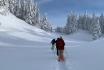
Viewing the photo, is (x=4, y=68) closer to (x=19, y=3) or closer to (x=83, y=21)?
(x=19, y=3)

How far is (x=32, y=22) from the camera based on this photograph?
423 feet

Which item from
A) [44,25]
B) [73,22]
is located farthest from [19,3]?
[73,22]

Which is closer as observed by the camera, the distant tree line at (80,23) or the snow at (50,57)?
the snow at (50,57)

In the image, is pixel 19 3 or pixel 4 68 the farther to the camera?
pixel 19 3

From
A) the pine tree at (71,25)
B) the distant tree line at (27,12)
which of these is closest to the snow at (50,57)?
the distant tree line at (27,12)

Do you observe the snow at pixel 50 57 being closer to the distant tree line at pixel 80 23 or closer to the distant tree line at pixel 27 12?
the distant tree line at pixel 27 12

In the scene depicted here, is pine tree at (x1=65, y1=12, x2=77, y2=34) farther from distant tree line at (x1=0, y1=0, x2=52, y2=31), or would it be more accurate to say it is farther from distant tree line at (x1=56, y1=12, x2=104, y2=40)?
distant tree line at (x1=0, y1=0, x2=52, y2=31)

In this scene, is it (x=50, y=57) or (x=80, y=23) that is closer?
(x=50, y=57)

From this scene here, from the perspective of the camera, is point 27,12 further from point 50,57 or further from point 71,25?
point 50,57

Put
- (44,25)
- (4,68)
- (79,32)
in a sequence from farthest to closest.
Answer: (79,32) → (44,25) → (4,68)

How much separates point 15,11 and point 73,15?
181ft

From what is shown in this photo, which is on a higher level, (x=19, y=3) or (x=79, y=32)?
(x=19, y=3)

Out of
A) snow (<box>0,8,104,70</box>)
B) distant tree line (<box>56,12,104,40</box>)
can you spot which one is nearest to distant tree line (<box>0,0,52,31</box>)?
distant tree line (<box>56,12,104,40</box>)

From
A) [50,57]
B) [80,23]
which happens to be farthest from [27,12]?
[50,57]
